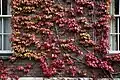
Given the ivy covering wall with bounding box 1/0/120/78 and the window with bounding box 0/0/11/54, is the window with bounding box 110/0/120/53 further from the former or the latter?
the window with bounding box 0/0/11/54

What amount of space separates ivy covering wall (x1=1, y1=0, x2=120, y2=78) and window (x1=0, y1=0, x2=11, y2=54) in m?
0.30

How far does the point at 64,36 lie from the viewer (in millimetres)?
8484

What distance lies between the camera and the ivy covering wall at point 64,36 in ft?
27.6

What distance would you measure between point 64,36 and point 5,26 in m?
1.64

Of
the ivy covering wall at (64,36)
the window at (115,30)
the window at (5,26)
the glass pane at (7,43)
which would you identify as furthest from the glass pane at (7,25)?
the window at (115,30)

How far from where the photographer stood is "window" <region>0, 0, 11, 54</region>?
8.70m

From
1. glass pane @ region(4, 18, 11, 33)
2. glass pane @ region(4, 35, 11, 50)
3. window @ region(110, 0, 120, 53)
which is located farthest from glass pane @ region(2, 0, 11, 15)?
window @ region(110, 0, 120, 53)

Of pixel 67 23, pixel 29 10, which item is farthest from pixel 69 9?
pixel 29 10

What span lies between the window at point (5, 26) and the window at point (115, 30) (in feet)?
9.05

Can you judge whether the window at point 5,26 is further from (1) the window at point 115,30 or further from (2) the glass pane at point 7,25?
(1) the window at point 115,30

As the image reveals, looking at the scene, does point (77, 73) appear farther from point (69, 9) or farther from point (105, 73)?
point (69, 9)

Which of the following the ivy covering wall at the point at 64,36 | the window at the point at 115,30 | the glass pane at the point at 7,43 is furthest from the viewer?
the glass pane at the point at 7,43

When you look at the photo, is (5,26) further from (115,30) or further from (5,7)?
(115,30)

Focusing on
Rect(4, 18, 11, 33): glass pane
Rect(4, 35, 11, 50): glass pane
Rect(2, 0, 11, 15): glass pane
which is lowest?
Rect(4, 35, 11, 50): glass pane
